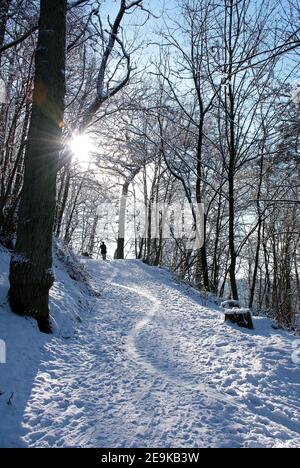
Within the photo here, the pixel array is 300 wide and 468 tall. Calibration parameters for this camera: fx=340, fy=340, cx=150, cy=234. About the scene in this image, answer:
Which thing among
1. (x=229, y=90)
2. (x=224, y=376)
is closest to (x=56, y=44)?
(x=224, y=376)

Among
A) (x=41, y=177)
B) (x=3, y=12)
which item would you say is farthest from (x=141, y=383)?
(x=3, y=12)

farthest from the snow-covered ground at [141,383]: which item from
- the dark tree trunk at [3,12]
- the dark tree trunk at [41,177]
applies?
the dark tree trunk at [3,12]

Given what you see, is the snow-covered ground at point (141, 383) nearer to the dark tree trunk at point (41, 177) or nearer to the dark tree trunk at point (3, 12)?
the dark tree trunk at point (41, 177)

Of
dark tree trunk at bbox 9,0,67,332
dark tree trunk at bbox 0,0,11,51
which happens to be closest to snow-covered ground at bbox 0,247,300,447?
dark tree trunk at bbox 9,0,67,332

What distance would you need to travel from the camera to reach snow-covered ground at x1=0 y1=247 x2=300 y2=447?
10.7 feet

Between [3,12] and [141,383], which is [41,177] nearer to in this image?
[141,383]

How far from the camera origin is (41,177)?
5.45 metres

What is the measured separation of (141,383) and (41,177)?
3.44m

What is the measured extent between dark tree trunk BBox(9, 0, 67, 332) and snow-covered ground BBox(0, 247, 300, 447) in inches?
17.3

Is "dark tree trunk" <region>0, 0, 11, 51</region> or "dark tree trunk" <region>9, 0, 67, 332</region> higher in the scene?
"dark tree trunk" <region>0, 0, 11, 51</region>

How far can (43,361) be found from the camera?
4.60 m

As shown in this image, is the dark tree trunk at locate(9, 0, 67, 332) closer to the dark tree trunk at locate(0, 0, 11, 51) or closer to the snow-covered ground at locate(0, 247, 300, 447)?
the snow-covered ground at locate(0, 247, 300, 447)
